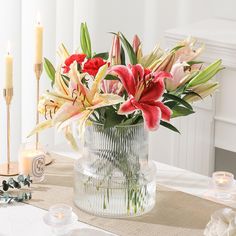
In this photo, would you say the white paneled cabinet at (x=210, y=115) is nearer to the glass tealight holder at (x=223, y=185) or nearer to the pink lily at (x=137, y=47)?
the glass tealight holder at (x=223, y=185)

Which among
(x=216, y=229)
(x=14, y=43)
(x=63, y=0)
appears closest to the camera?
(x=216, y=229)

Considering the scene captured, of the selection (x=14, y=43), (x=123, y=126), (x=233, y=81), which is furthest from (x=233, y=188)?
(x=14, y=43)

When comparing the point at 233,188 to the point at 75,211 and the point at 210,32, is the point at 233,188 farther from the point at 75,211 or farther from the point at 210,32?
the point at 210,32

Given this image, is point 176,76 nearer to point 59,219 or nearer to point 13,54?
point 59,219

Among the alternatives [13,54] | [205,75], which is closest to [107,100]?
[205,75]

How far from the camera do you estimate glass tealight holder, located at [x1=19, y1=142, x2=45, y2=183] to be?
2250 millimetres

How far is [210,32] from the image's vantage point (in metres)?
3.00

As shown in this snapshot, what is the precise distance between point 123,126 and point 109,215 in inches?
9.0

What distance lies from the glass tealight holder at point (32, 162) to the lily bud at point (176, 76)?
Result: 0.43m

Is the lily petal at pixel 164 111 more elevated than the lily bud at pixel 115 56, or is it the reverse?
the lily bud at pixel 115 56

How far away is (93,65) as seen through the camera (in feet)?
6.44

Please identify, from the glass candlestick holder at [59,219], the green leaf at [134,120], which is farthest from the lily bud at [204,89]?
the glass candlestick holder at [59,219]

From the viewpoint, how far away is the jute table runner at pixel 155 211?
202 cm

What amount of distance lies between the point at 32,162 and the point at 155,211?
36 centimetres
